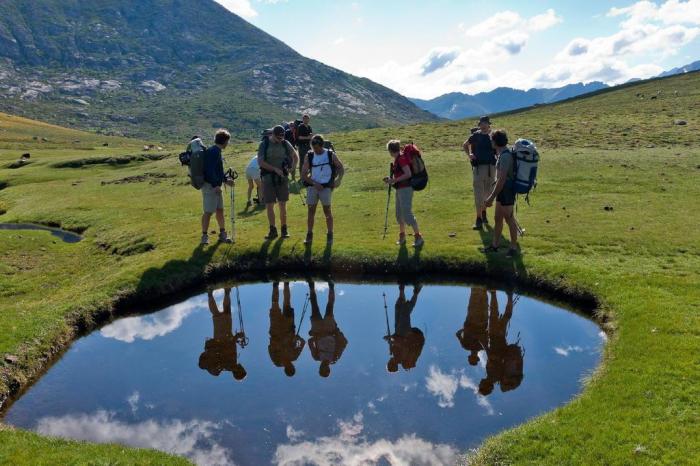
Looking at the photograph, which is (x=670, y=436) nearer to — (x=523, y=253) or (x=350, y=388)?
(x=350, y=388)

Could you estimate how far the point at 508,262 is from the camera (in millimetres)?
17828

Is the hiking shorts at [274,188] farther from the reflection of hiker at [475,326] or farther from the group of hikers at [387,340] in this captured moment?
the reflection of hiker at [475,326]

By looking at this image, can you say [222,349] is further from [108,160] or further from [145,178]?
[108,160]

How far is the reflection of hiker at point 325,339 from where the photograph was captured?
42.0 ft

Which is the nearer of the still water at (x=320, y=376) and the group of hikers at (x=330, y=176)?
the still water at (x=320, y=376)

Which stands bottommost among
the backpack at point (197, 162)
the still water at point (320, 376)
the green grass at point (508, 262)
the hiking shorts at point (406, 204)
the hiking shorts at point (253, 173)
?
the still water at point (320, 376)

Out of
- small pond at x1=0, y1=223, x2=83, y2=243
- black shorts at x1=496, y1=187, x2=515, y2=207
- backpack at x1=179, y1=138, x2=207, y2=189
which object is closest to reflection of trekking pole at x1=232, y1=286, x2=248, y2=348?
backpack at x1=179, y1=138, x2=207, y2=189

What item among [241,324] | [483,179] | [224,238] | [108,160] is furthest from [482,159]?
[108,160]

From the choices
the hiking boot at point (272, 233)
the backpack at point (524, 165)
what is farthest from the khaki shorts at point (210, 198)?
the backpack at point (524, 165)

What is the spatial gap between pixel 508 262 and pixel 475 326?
167 inches

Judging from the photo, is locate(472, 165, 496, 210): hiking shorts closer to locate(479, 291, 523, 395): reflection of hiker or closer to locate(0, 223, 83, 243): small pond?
locate(479, 291, 523, 395): reflection of hiker

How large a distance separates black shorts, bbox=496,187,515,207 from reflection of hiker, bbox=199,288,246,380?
9.72 metres

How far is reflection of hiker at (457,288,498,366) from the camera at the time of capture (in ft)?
43.4

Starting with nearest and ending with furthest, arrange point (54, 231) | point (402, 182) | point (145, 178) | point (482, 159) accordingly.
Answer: point (402, 182), point (482, 159), point (54, 231), point (145, 178)
